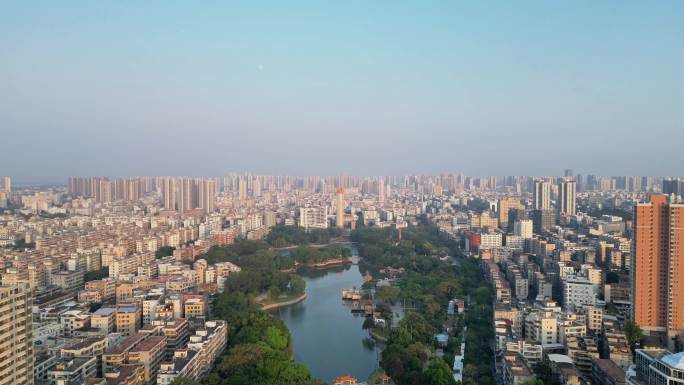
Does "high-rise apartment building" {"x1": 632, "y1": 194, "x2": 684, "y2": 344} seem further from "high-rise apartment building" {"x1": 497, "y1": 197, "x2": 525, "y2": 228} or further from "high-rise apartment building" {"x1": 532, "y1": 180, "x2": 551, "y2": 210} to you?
"high-rise apartment building" {"x1": 532, "y1": 180, "x2": 551, "y2": 210}

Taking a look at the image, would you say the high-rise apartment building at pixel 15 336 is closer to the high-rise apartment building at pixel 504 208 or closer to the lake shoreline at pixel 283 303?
the lake shoreline at pixel 283 303

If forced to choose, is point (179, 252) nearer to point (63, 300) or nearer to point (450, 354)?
point (63, 300)

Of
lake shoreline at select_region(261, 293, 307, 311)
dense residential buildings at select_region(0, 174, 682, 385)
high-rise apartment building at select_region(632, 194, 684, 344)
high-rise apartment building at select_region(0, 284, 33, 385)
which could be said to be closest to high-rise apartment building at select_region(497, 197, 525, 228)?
dense residential buildings at select_region(0, 174, 682, 385)

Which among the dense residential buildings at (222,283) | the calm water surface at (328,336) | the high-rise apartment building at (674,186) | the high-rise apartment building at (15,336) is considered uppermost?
the high-rise apartment building at (674,186)

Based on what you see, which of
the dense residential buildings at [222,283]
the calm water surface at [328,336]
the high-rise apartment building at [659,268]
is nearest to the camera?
the dense residential buildings at [222,283]

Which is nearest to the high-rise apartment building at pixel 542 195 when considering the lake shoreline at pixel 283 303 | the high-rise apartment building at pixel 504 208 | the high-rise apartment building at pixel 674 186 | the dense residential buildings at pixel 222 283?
the dense residential buildings at pixel 222 283

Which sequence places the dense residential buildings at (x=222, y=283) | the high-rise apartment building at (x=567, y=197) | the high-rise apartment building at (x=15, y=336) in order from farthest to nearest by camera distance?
the high-rise apartment building at (x=567, y=197)
the dense residential buildings at (x=222, y=283)
the high-rise apartment building at (x=15, y=336)

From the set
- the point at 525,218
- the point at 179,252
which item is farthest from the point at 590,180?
the point at 179,252

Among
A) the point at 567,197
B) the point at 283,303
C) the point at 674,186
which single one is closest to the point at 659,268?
the point at 283,303
